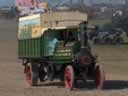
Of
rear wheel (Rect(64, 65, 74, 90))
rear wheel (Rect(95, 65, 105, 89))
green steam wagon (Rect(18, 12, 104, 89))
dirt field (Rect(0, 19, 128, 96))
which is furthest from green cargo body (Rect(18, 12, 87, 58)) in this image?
dirt field (Rect(0, 19, 128, 96))

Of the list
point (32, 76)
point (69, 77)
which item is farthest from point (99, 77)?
point (32, 76)

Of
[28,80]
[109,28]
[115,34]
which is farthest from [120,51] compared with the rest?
[28,80]

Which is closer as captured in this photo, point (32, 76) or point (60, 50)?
point (60, 50)

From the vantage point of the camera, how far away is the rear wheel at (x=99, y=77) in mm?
20016

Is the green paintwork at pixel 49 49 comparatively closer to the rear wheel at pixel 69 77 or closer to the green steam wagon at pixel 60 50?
the green steam wagon at pixel 60 50

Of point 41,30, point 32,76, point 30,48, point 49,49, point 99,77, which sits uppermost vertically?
point 41,30

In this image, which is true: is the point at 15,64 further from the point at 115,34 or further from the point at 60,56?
the point at 115,34

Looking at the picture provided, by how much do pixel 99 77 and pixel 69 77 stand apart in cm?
100

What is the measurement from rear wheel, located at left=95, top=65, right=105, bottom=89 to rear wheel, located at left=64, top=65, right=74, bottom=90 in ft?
3.15

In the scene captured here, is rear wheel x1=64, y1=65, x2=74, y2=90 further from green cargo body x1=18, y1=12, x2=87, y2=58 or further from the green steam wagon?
green cargo body x1=18, y1=12, x2=87, y2=58

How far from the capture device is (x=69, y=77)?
65.1ft

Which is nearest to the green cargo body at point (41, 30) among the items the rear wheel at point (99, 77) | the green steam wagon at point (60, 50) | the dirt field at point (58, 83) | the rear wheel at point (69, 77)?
the green steam wagon at point (60, 50)

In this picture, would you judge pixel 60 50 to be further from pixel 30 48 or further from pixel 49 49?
pixel 30 48

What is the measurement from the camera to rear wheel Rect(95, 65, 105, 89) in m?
20.0
